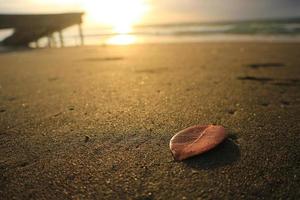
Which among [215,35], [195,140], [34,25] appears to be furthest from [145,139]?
[215,35]

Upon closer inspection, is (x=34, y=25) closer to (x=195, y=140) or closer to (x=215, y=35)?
(x=215, y=35)

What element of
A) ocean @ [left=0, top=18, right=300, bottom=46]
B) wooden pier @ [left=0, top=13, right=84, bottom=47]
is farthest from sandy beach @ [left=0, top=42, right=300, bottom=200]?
ocean @ [left=0, top=18, right=300, bottom=46]

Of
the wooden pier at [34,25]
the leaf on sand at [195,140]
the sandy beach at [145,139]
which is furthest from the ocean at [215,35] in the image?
the leaf on sand at [195,140]

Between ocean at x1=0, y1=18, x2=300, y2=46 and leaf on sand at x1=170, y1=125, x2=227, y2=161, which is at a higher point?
leaf on sand at x1=170, y1=125, x2=227, y2=161

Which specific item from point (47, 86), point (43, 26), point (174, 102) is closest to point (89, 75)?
point (47, 86)

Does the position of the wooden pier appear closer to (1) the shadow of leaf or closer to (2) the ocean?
(2) the ocean

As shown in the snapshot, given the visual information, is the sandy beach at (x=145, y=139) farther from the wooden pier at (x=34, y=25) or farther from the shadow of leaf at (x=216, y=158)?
the wooden pier at (x=34, y=25)
